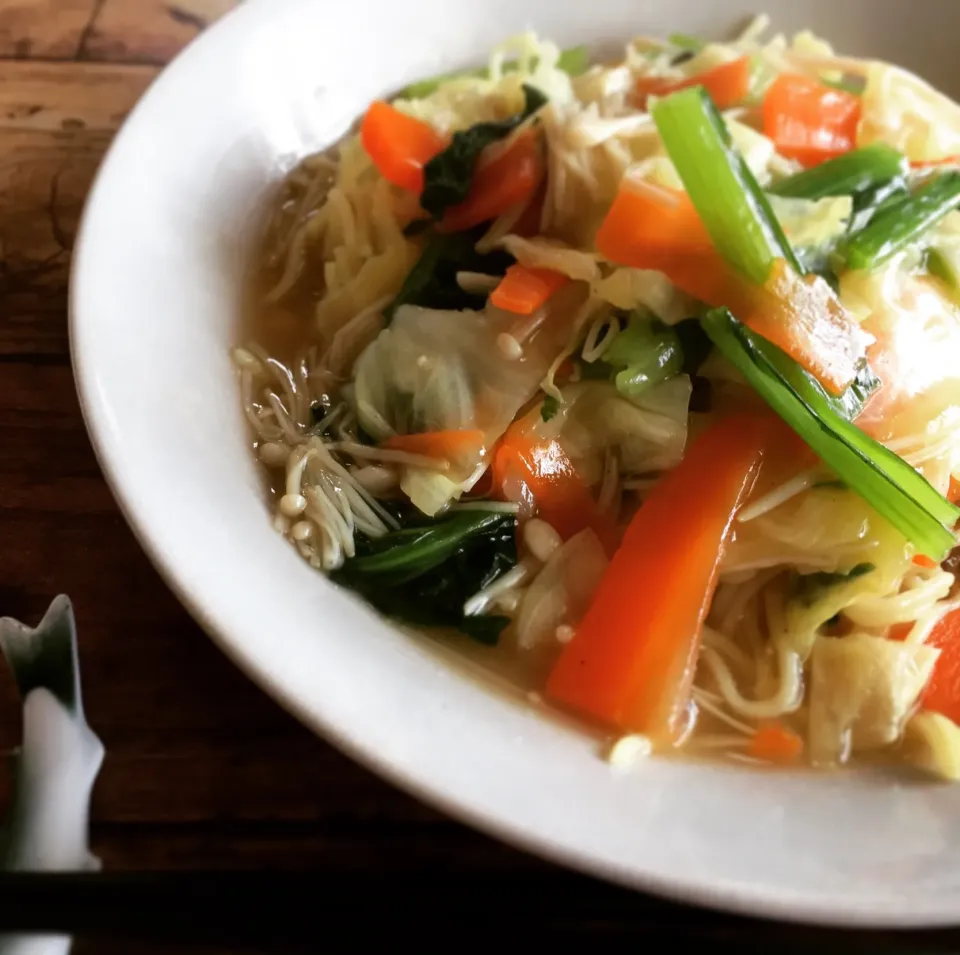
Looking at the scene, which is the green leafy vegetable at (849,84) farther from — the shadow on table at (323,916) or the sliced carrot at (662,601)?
the shadow on table at (323,916)

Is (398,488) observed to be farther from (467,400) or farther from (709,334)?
(709,334)

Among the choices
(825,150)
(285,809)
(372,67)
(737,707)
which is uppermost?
(825,150)

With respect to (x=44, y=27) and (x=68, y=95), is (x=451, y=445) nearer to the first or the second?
(x=68, y=95)

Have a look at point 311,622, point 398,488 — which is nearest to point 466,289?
point 398,488

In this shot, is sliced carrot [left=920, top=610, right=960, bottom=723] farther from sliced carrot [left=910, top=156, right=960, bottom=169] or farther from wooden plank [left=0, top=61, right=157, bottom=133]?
wooden plank [left=0, top=61, right=157, bottom=133]

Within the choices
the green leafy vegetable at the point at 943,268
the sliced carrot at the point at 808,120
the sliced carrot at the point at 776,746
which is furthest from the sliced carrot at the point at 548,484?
the sliced carrot at the point at 808,120

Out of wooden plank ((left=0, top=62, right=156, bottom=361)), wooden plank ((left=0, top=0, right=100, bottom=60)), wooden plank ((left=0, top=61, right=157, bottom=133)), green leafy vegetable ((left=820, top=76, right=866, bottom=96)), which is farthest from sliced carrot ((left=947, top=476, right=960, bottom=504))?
wooden plank ((left=0, top=0, right=100, bottom=60))

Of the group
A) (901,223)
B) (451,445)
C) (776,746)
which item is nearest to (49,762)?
(451,445)
